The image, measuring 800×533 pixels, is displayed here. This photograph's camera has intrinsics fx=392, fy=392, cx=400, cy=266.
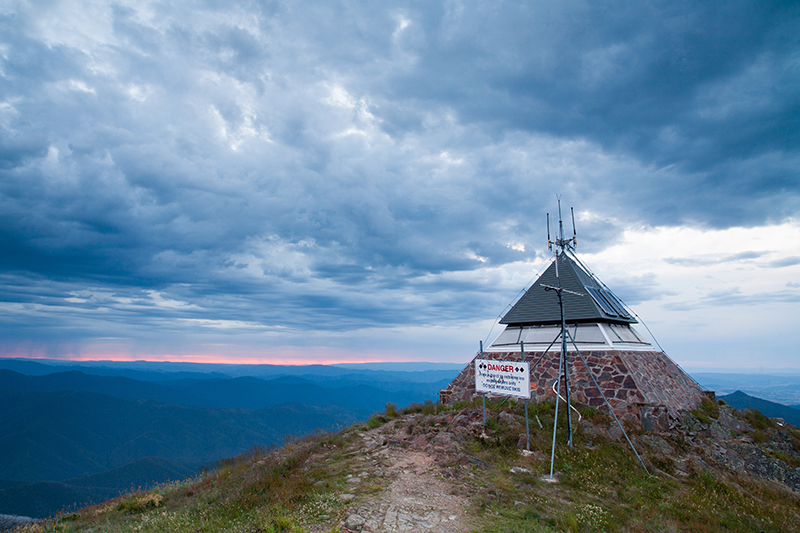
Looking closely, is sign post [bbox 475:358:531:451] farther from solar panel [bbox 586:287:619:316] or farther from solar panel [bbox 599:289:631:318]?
solar panel [bbox 599:289:631:318]

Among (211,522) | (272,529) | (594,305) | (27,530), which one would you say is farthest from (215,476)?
(594,305)

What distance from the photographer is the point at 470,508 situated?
991cm

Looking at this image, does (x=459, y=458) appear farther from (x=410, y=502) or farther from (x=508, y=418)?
(x=508, y=418)

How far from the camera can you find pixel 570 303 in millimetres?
23094

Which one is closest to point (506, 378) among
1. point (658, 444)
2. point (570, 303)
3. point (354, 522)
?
point (658, 444)

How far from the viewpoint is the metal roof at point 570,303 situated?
22.4m

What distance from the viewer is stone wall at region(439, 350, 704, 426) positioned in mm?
17969

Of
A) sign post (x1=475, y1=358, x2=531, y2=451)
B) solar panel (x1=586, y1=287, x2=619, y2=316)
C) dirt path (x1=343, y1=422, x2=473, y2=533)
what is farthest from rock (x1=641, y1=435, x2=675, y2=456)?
dirt path (x1=343, y1=422, x2=473, y2=533)

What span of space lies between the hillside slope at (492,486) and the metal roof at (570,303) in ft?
20.3

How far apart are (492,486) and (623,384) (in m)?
11.0

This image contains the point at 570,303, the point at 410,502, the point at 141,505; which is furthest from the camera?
the point at 570,303

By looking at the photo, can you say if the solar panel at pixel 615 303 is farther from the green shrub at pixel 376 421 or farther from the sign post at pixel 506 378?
the green shrub at pixel 376 421

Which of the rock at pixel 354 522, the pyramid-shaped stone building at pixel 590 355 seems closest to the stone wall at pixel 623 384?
the pyramid-shaped stone building at pixel 590 355

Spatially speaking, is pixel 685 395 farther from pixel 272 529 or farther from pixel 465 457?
pixel 272 529
